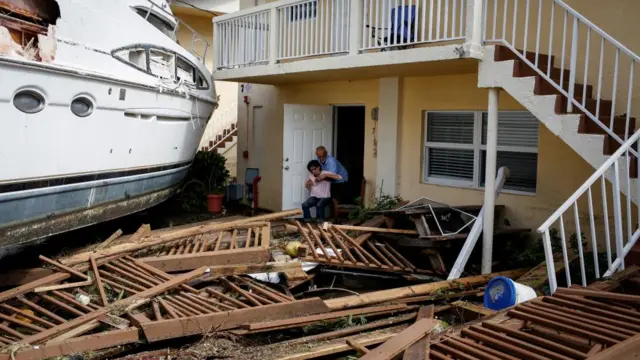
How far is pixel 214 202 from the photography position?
1184cm

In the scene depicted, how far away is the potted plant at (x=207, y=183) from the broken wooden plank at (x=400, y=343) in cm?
822

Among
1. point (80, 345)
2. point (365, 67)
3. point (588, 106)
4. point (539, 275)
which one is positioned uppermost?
point (365, 67)

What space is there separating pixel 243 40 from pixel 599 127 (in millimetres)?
6388

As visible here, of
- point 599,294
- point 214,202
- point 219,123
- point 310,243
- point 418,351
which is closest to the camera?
point 418,351

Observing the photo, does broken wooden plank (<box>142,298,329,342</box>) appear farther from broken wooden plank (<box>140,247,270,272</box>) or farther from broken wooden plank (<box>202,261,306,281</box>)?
broken wooden plank (<box>140,247,270,272</box>)

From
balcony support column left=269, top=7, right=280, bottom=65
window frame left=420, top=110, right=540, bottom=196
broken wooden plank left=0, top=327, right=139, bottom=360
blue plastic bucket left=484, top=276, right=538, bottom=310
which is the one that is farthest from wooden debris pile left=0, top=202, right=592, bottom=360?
balcony support column left=269, top=7, right=280, bottom=65

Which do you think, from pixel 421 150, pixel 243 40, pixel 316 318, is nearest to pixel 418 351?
pixel 316 318

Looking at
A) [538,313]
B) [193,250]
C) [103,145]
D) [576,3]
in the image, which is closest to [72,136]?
Result: [103,145]

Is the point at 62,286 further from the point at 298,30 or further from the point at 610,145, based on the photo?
the point at 610,145

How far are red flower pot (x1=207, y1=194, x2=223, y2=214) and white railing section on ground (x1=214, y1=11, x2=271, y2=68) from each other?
257cm

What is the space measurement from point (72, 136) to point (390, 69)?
4318 millimetres

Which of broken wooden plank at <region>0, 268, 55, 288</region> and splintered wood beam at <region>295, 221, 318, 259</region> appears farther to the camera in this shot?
splintered wood beam at <region>295, 221, 318, 259</region>

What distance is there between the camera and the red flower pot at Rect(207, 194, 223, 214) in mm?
11828

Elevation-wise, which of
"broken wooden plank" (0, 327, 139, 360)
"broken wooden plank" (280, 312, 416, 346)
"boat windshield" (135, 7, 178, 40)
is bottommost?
"broken wooden plank" (0, 327, 139, 360)
